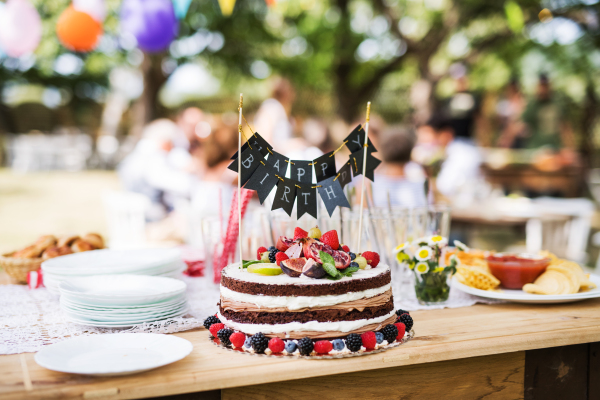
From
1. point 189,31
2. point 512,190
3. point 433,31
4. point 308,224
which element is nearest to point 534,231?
point 512,190

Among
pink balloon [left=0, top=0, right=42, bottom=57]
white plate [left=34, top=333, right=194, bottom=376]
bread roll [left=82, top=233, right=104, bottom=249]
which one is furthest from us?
pink balloon [left=0, top=0, right=42, bottom=57]

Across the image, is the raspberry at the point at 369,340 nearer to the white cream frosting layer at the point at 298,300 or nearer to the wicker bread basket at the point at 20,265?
the white cream frosting layer at the point at 298,300

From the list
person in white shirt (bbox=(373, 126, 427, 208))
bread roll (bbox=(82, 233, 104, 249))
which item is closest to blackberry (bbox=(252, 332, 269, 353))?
bread roll (bbox=(82, 233, 104, 249))

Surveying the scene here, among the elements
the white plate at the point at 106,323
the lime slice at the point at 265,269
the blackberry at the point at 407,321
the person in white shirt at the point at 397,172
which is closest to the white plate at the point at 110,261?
the white plate at the point at 106,323

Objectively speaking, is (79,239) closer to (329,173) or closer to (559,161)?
(329,173)

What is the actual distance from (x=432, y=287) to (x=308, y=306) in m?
0.70

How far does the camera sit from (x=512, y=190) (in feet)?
23.2

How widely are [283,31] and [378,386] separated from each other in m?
10.3

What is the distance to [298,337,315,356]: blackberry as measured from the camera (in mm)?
1361

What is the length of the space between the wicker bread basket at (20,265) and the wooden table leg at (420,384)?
128 centimetres

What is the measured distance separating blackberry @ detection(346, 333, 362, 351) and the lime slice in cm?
27

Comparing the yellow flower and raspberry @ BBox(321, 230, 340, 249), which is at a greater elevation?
raspberry @ BBox(321, 230, 340, 249)

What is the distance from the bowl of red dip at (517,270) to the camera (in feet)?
6.61

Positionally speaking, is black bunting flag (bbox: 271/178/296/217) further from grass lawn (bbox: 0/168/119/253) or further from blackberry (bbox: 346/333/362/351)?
grass lawn (bbox: 0/168/119/253)
